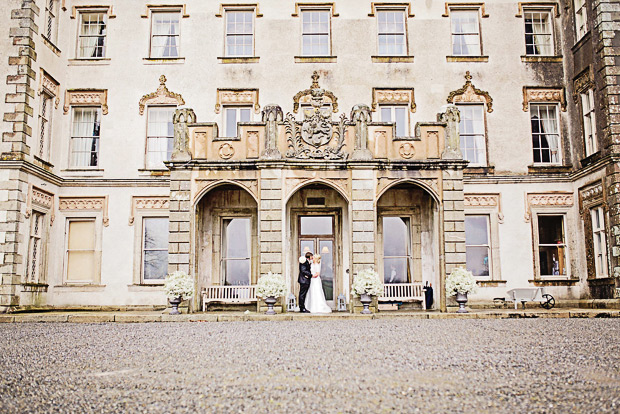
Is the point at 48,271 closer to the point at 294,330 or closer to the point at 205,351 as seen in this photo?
the point at 294,330

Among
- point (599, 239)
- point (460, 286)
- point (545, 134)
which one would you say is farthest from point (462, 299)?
point (545, 134)

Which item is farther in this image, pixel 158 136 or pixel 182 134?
pixel 158 136

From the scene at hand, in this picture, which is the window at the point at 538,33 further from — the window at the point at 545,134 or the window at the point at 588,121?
the window at the point at 588,121

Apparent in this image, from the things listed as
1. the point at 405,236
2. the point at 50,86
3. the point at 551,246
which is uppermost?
the point at 50,86

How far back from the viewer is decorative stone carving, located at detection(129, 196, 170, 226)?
21000mm

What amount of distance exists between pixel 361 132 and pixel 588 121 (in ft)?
27.1

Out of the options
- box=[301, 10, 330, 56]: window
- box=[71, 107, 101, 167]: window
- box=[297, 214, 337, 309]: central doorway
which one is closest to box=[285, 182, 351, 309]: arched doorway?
box=[297, 214, 337, 309]: central doorway

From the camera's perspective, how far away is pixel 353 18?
21.9 m

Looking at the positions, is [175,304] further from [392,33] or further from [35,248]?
[392,33]

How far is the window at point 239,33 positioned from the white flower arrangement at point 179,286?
29.7 ft

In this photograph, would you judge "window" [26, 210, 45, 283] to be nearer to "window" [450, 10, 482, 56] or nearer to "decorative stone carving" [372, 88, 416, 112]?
"decorative stone carving" [372, 88, 416, 112]

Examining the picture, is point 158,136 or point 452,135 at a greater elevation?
point 158,136

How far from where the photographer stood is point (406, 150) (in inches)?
664

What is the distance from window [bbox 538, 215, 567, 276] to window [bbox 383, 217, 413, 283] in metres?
4.80
